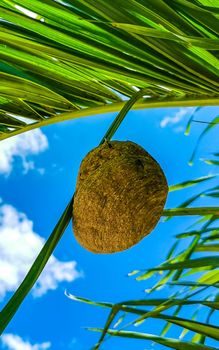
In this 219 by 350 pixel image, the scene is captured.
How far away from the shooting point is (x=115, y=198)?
38.7 inches

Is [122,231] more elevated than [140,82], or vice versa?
[140,82]

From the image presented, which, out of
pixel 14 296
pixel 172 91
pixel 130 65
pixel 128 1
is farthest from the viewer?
pixel 172 91

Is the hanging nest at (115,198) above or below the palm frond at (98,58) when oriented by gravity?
below

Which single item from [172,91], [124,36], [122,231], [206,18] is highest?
[172,91]

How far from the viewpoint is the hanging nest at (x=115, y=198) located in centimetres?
98

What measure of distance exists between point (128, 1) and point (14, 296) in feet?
1.29

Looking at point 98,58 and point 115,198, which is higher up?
point 98,58

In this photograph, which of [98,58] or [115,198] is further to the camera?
[98,58]

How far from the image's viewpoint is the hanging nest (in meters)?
0.98

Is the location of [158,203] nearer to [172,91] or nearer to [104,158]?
[104,158]

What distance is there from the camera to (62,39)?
1085mm

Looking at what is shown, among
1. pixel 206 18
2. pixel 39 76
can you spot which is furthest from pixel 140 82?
pixel 206 18

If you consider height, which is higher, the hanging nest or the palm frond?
the palm frond

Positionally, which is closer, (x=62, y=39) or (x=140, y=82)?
(x=62, y=39)
